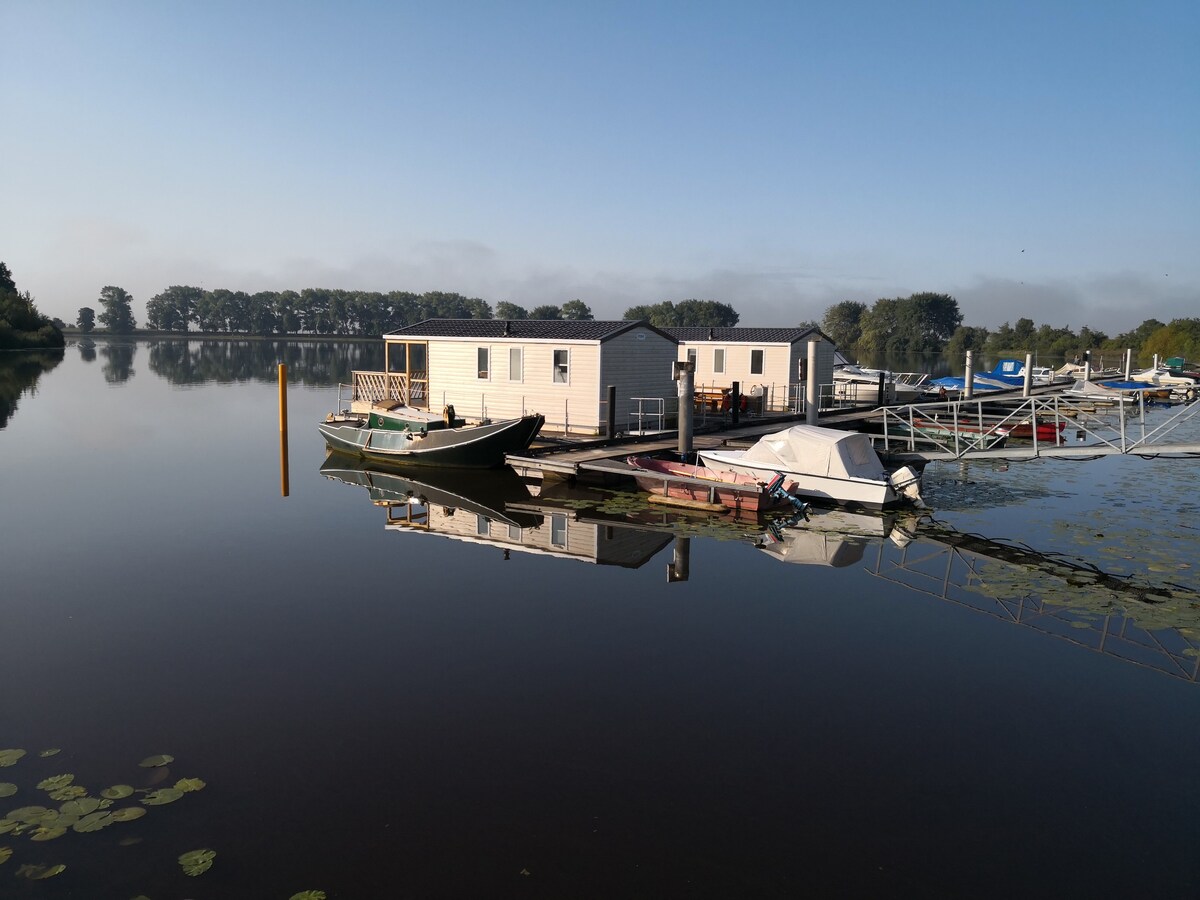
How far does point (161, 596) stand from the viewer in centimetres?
1374

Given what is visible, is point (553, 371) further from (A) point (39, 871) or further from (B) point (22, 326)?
(B) point (22, 326)

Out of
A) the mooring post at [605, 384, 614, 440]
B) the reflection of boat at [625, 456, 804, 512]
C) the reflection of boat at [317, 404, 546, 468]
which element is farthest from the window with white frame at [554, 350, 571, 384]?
the reflection of boat at [625, 456, 804, 512]

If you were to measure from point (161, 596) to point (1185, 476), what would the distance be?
2699cm

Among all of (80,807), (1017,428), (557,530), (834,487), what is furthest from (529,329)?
(80,807)

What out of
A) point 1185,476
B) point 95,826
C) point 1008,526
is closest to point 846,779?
point 95,826

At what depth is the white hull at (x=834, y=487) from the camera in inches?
798

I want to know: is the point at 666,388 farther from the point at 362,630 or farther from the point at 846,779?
the point at 846,779

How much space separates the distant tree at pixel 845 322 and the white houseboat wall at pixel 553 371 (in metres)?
146

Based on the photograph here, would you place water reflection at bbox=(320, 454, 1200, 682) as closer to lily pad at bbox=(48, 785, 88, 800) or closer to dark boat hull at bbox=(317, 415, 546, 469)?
dark boat hull at bbox=(317, 415, 546, 469)

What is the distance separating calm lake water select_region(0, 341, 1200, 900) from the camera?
23.2ft

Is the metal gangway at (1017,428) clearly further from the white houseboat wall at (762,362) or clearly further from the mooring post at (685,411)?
the mooring post at (685,411)

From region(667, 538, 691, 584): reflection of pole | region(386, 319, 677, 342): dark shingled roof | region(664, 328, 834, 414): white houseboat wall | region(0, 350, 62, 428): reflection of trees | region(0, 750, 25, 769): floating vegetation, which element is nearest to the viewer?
region(0, 750, 25, 769): floating vegetation

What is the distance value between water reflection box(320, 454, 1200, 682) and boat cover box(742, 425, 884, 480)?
3.61 ft

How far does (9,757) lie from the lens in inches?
336
